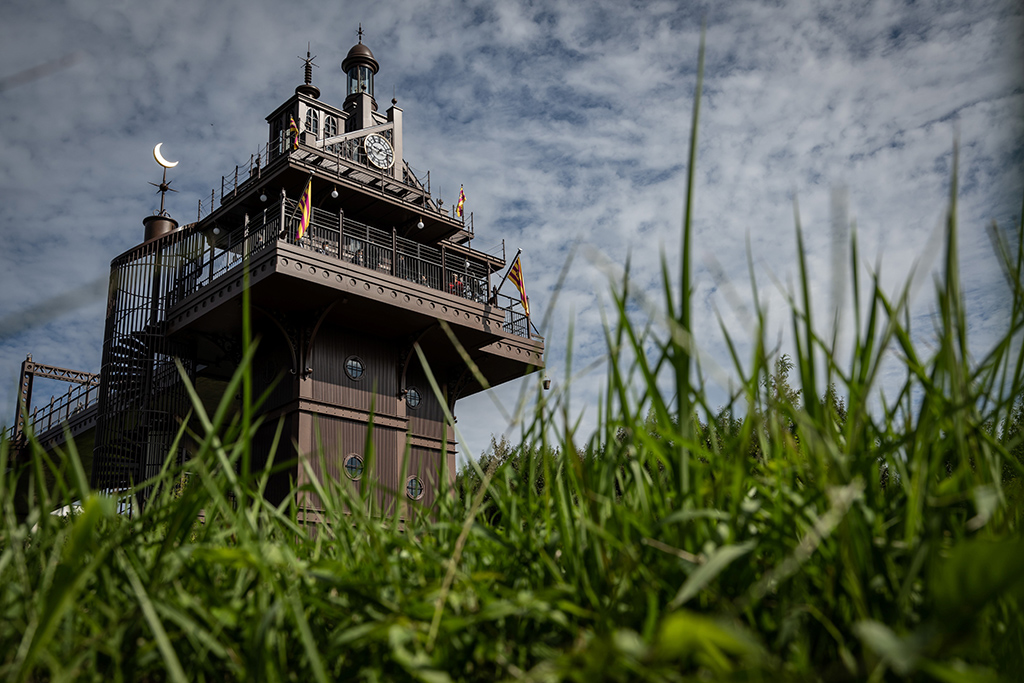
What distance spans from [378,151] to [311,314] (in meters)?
6.53

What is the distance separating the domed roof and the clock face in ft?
13.4

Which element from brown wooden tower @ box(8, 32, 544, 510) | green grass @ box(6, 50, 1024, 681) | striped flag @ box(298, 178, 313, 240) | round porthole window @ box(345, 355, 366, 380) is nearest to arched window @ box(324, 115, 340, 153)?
brown wooden tower @ box(8, 32, 544, 510)

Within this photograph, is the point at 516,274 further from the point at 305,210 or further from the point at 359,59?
the point at 359,59

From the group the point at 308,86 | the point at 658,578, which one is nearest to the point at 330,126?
the point at 308,86

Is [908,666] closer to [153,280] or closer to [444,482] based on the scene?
[444,482]

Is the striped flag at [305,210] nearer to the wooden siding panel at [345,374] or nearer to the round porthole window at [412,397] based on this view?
the wooden siding panel at [345,374]

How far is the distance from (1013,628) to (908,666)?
43 centimetres

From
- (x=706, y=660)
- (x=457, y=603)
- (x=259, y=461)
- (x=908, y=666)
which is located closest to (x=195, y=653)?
(x=457, y=603)

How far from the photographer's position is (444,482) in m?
1.63

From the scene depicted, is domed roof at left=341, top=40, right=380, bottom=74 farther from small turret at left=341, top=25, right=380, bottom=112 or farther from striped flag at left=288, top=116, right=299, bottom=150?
striped flag at left=288, top=116, right=299, bottom=150

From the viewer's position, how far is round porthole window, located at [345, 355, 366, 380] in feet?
56.4

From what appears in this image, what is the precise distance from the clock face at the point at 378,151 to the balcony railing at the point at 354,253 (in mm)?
2311

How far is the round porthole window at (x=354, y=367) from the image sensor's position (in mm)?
17203

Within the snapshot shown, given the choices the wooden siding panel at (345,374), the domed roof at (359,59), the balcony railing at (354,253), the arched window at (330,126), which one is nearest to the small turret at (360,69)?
the domed roof at (359,59)
